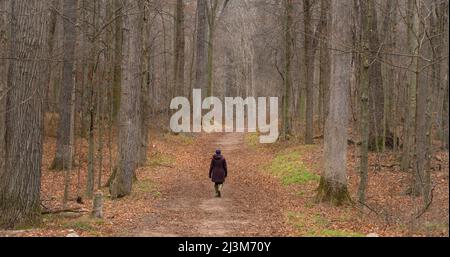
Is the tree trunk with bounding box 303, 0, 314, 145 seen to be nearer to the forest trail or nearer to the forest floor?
the forest floor

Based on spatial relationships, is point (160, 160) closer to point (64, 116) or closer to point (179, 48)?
point (64, 116)

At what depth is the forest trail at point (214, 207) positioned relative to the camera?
1116 centimetres

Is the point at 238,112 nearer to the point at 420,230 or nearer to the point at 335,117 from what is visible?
the point at 335,117

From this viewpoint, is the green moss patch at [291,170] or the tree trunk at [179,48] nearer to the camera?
the green moss patch at [291,170]

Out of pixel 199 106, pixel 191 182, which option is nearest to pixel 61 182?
pixel 191 182

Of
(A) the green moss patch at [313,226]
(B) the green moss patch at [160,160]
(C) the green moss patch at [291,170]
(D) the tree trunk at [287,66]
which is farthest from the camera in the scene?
(D) the tree trunk at [287,66]

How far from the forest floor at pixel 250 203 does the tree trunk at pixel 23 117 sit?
0.59 m

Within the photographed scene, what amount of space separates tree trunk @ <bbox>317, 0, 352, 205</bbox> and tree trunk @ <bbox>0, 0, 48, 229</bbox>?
7.28 m

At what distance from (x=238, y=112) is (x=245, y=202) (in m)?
50.2

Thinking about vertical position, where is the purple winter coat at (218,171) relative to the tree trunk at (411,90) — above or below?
below

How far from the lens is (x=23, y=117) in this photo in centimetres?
996

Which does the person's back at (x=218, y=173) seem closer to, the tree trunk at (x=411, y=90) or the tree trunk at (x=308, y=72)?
the tree trunk at (x=411, y=90)

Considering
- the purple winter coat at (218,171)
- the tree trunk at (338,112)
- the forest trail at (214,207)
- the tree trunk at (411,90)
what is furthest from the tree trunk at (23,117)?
the tree trunk at (411,90)

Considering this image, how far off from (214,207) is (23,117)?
19.8 feet
